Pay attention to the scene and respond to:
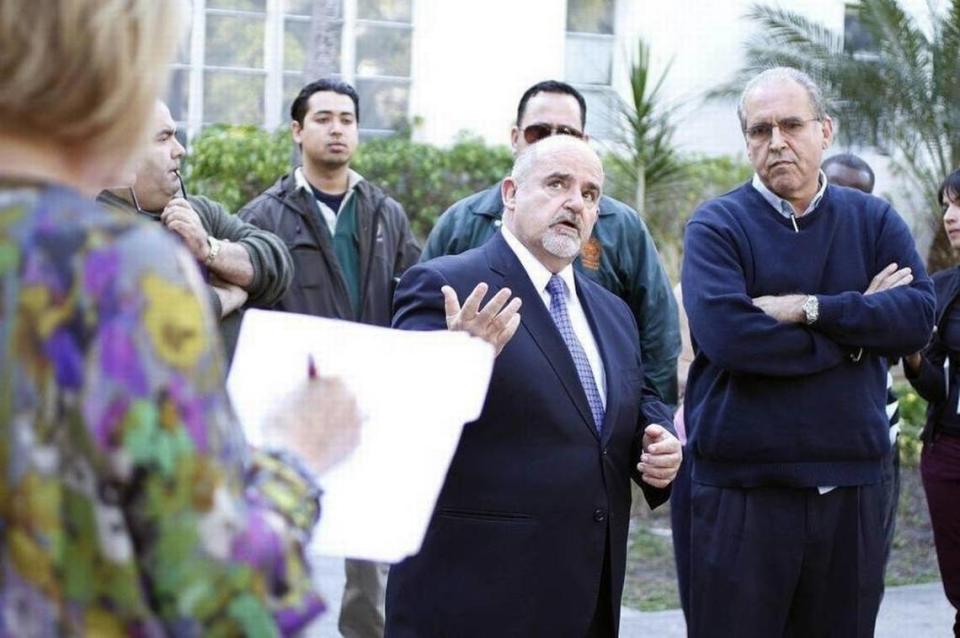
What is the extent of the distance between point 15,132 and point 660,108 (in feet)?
49.5

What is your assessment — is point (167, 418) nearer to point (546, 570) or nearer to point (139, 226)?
point (139, 226)

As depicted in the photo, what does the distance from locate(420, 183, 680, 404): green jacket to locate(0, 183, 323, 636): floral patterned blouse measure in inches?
162

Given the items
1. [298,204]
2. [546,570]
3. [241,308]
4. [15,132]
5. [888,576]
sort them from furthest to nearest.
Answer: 1. [888,576]
2. [298,204]
3. [241,308]
4. [546,570]
5. [15,132]

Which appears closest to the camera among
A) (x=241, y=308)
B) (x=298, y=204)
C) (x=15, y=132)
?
(x=15, y=132)

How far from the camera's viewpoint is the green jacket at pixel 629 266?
5.77 metres

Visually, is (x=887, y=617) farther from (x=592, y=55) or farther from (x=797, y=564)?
(x=592, y=55)

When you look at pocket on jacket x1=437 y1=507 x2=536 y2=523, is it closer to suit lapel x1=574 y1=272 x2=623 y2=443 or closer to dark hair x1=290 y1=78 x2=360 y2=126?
suit lapel x1=574 y1=272 x2=623 y2=443

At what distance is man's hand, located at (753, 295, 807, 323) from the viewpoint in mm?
4781

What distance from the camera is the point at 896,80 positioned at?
15672 mm

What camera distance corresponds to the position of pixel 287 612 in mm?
1788

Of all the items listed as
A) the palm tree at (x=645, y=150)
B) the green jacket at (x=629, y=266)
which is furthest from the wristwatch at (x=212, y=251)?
the palm tree at (x=645, y=150)

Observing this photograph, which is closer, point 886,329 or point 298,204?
point 886,329

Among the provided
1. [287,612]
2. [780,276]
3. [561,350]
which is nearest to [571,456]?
[561,350]

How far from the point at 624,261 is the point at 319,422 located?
12.5 feet
